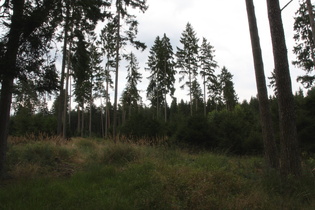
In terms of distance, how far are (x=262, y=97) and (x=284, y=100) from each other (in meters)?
1.45

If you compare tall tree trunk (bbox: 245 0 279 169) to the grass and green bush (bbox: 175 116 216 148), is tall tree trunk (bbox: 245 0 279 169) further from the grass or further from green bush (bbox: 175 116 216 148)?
green bush (bbox: 175 116 216 148)

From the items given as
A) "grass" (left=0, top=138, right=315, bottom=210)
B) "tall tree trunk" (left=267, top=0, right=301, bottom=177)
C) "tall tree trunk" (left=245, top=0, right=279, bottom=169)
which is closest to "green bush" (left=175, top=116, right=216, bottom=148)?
"tall tree trunk" (left=245, top=0, right=279, bottom=169)

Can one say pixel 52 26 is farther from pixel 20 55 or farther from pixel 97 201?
pixel 97 201

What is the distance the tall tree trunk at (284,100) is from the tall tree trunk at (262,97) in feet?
3.62

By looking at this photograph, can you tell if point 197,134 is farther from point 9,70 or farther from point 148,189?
point 9,70

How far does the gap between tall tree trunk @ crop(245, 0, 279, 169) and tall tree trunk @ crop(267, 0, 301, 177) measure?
1103 mm

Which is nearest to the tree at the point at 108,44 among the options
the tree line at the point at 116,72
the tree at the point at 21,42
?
the tree line at the point at 116,72

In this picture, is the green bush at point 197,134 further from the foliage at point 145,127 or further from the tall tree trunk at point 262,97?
the tall tree trunk at point 262,97

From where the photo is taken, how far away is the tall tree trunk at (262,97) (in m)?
6.86

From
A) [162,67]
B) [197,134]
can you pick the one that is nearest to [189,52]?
[162,67]

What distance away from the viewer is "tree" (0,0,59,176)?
527 centimetres

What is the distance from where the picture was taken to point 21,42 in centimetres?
536

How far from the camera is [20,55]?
5.46 meters

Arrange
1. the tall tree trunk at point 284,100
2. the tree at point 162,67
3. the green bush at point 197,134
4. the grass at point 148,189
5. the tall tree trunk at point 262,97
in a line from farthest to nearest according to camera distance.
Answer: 1. the tree at point 162,67
2. the green bush at point 197,134
3. the tall tree trunk at point 262,97
4. the tall tree trunk at point 284,100
5. the grass at point 148,189
